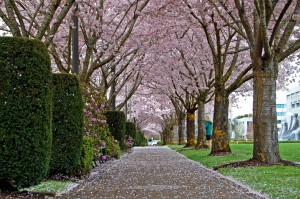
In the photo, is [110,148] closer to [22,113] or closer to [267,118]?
[267,118]

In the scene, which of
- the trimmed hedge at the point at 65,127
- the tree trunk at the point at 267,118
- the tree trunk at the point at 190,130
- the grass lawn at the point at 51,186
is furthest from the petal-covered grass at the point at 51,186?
the tree trunk at the point at 190,130

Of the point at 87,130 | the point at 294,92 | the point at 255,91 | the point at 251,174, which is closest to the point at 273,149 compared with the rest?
the point at 255,91

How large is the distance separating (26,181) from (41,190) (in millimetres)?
1121

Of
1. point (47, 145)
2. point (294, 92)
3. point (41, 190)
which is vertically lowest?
point (41, 190)

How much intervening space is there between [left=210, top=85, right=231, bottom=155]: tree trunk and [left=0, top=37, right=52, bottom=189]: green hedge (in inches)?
513

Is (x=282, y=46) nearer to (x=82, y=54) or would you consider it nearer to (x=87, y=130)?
(x=87, y=130)

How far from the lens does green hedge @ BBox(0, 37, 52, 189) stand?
7.76 metres

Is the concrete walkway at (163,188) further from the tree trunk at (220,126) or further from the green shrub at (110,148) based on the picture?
the tree trunk at (220,126)

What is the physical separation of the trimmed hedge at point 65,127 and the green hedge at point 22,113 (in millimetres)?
2670

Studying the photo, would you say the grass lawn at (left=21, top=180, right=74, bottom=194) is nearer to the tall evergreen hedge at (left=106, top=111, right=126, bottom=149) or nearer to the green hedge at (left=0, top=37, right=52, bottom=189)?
the green hedge at (left=0, top=37, right=52, bottom=189)

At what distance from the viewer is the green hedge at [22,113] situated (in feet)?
25.5

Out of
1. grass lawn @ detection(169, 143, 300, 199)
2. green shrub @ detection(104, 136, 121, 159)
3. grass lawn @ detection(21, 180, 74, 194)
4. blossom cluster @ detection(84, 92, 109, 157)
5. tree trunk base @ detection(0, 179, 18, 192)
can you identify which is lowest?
grass lawn @ detection(21, 180, 74, 194)

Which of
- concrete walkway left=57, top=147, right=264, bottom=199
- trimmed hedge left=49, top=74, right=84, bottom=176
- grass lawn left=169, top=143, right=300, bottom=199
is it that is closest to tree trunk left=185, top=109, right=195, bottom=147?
grass lawn left=169, top=143, right=300, bottom=199

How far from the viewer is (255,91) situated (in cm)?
1412
